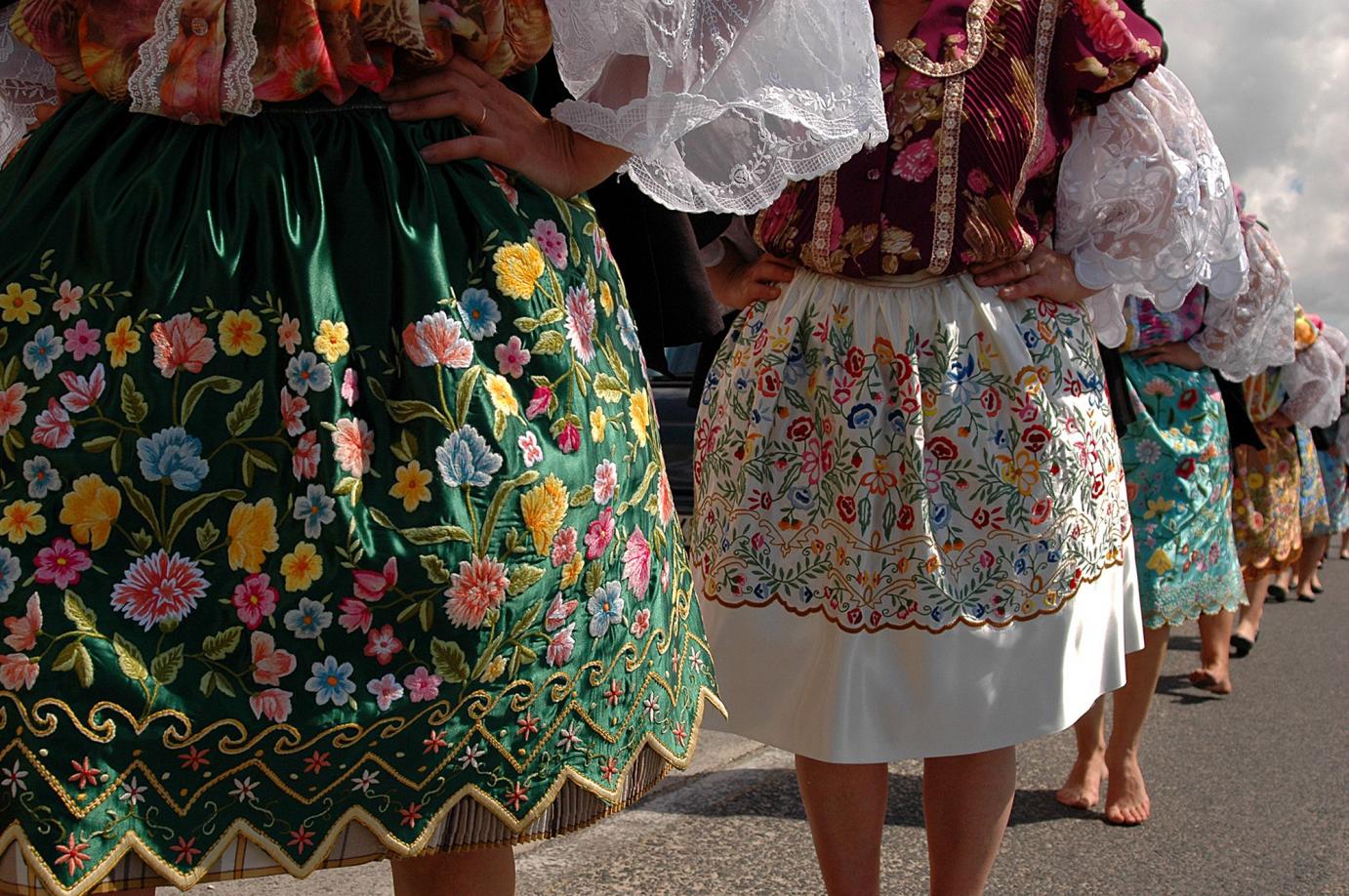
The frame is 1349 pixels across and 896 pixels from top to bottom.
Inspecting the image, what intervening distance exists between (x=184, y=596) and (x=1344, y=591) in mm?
11665

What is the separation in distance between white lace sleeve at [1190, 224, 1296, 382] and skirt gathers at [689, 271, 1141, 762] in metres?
1.75

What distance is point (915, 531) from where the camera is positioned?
226cm

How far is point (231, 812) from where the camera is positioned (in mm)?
1171

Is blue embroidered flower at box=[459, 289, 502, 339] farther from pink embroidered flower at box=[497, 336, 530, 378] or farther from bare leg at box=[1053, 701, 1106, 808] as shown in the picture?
bare leg at box=[1053, 701, 1106, 808]

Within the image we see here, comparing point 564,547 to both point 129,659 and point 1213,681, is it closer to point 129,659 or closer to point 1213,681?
point 129,659

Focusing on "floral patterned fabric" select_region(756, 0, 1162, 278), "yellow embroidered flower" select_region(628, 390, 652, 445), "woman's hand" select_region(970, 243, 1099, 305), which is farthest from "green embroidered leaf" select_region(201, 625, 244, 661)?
"woman's hand" select_region(970, 243, 1099, 305)

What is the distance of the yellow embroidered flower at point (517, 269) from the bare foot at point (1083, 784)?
3.01 meters

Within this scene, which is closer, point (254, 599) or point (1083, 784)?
point (254, 599)

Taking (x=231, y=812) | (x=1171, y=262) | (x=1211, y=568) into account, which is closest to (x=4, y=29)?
(x=231, y=812)

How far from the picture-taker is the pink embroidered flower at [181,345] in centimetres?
117

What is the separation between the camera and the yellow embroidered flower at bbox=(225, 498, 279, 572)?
1160mm

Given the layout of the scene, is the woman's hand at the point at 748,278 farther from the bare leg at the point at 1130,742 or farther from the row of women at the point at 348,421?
the bare leg at the point at 1130,742

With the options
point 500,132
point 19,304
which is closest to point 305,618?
point 19,304

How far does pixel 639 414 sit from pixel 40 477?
576 millimetres
